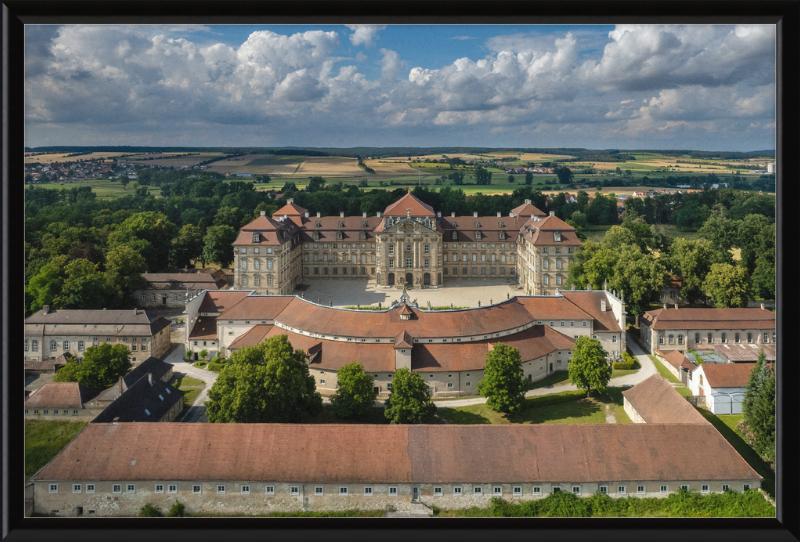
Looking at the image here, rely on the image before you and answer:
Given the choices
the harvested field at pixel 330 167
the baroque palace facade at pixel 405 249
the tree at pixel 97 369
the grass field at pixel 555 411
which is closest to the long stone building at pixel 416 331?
the grass field at pixel 555 411

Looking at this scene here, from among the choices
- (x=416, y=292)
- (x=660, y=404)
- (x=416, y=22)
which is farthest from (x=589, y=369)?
(x=416, y=22)

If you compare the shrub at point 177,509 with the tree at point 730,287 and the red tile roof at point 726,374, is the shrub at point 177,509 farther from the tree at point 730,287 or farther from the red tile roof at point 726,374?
the tree at point 730,287

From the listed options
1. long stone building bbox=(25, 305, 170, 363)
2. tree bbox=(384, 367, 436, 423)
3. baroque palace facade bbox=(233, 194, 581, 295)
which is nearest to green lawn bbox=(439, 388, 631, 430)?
tree bbox=(384, 367, 436, 423)

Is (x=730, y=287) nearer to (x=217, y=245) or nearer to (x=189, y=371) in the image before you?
(x=189, y=371)

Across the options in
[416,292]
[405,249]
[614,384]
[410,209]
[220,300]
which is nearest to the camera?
[614,384]

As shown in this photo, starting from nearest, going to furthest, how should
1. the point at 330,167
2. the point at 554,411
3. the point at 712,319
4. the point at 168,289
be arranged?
the point at 554,411, the point at 712,319, the point at 168,289, the point at 330,167

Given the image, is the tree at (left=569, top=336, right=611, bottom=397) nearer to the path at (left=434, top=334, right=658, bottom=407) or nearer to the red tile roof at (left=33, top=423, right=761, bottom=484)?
the path at (left=434, top=334, right=658, bottom=407)

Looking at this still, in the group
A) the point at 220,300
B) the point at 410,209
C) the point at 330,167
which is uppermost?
the point at 330,167
